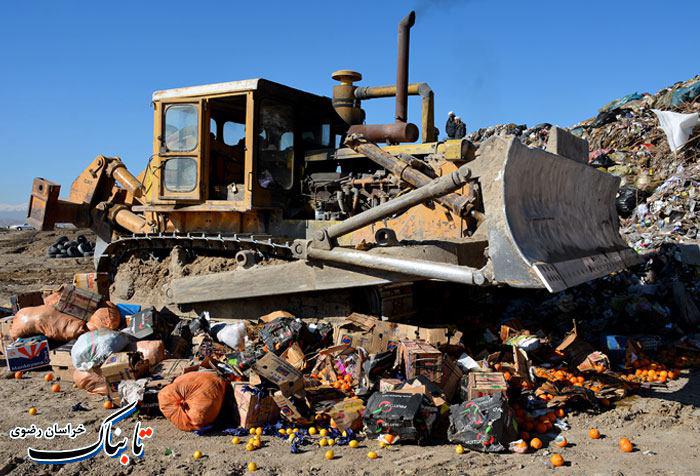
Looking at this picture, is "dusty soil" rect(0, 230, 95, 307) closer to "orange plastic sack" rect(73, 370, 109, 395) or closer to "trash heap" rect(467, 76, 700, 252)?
"orange plastic sack" rect(73, 370, 109, 395)

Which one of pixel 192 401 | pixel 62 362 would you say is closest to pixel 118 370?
pixel 192 401

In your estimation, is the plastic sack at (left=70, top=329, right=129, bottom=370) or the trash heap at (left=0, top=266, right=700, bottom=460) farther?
the plastic sack at (left=70, top=329, right=129, bottom=370)

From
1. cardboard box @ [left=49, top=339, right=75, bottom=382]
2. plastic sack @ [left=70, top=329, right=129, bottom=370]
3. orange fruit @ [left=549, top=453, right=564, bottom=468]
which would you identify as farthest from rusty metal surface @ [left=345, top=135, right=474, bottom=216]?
cardboard box @ [left=49, top=339, right=75, bottom=382]

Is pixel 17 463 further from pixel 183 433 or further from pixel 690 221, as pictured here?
pixel 690 221

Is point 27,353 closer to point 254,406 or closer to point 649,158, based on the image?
point 254,406

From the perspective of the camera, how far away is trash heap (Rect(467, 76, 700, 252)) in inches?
387

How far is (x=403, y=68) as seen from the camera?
7137 millimetres

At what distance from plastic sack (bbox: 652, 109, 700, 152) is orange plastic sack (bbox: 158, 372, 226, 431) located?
10470 mm

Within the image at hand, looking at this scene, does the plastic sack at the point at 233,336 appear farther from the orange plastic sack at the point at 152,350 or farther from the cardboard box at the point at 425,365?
the cardboard box at the point at 425,365

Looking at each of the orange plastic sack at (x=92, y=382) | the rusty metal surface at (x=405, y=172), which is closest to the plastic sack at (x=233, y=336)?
the orange plastic sack at (x=92, y=382)

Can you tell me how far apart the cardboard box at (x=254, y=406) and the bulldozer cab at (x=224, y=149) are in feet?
9.12

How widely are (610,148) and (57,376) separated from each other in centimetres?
1156

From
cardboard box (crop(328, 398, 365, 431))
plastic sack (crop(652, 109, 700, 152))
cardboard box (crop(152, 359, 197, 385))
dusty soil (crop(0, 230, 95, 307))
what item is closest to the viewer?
cardboard box (crop(328, 398, 365, 431))

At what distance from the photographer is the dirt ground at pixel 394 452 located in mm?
3660
